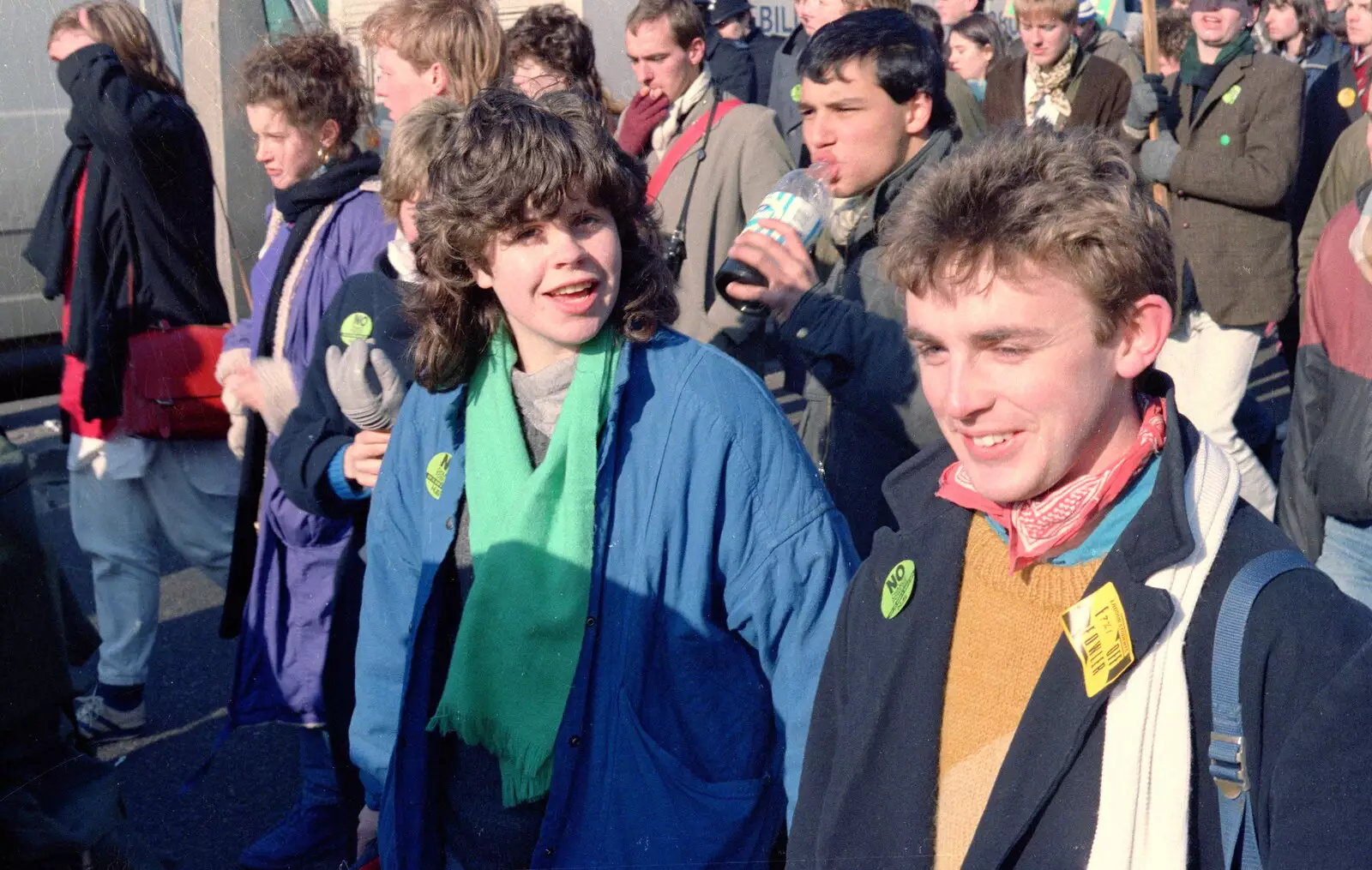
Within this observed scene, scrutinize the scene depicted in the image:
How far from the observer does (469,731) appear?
2307 mm

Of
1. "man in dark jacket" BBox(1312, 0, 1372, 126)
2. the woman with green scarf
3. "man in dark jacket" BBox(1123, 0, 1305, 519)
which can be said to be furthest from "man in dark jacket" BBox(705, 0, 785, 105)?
the woman with green scarf

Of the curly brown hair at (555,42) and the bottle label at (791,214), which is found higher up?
the curly brown hair at (555,42)

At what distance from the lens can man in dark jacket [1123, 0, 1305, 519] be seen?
560 centimetres

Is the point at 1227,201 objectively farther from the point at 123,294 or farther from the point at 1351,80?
the point at 123,294

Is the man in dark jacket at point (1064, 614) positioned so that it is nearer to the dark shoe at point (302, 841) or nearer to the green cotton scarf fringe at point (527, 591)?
the green cotton scarf fringe at point (527, 591)

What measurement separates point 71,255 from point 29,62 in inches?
34.2

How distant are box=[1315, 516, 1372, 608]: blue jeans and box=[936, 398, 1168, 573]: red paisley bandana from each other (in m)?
1.93

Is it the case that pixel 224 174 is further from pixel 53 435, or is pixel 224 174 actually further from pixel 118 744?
pixel 53 435

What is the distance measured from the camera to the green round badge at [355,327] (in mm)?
3172

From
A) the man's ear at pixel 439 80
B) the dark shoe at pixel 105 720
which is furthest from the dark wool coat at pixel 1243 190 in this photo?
the dark shoe at pixel 105 720

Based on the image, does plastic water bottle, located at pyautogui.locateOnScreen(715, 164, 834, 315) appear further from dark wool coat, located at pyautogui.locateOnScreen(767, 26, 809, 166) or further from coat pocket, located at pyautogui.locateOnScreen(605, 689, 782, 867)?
dark wool coat, located at pyautogui.locateOnScreen(767, 26, 809, 166)

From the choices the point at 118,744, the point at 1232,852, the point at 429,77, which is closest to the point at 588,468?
the point at 1232,852

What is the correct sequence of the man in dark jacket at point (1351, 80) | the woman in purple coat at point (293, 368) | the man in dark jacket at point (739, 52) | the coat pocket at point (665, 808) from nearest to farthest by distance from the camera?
the coat pocket at point (665, 808) → the woman in purple coat at point (293, 368) → the man in dark jacket at point (1351, 80) → the man in dark jacket at point (739, 52)

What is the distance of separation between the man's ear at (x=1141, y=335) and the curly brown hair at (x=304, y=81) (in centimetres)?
282
